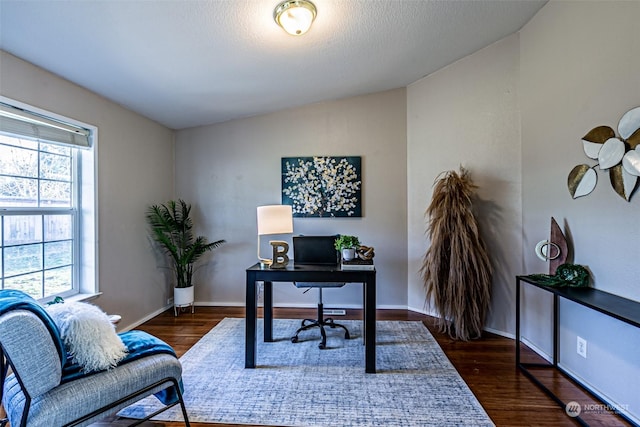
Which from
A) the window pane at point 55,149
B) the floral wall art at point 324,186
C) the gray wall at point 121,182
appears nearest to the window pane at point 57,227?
the gray wall at point 121,182

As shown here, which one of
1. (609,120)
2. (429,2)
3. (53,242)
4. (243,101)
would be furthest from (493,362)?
(53,242)

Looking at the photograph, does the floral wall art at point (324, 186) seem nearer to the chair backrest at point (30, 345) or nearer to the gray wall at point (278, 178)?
the gray wall at point (278, 178)

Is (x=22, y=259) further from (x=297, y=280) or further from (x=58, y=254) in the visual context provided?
(x=297, y=280)

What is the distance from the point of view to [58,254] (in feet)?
8.66

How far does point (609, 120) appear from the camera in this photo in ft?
6.40

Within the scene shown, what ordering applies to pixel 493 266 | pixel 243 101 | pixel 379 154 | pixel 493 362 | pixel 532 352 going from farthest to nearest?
pixel 379 154, pixel 243 101, pixel 493 266, pixel 532 352, pixel 493 362

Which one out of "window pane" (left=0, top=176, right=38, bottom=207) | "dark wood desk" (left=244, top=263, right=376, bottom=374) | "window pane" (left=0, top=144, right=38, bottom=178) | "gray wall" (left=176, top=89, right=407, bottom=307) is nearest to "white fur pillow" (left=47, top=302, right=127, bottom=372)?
"dark wood desk" (left=244, top=263, right=376, bottom=374)

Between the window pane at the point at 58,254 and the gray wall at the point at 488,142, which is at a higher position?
the gray wall at the point at 488,142

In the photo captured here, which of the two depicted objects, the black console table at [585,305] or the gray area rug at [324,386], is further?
the gray area rug at [324,386]

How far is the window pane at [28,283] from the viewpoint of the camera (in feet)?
7.37

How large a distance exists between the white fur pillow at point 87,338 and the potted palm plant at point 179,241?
205 cm

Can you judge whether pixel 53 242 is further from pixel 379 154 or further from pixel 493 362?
pixel 493 362

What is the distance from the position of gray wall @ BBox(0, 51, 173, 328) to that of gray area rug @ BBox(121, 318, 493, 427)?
41.4 inches

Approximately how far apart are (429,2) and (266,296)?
2.79 m
